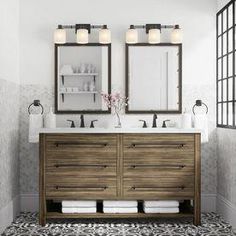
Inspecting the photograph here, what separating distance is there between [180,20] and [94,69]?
112 cm

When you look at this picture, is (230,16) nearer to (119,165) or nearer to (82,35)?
(82,35)

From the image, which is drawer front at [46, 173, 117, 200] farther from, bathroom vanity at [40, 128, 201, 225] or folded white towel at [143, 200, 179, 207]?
folded white towel at [143, 200, 179, 207]

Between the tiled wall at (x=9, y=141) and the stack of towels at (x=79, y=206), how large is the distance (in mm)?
588

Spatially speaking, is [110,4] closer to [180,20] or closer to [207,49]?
[180,20]

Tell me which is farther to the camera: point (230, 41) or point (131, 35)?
point (131, 35)

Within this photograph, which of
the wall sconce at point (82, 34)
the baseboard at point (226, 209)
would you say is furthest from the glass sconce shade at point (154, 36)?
the baseboard at point (226, 209)

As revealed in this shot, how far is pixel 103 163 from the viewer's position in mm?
4184

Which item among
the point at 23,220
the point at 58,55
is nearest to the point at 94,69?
the point at 58,55

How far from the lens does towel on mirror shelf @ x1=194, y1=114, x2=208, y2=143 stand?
14.8ft

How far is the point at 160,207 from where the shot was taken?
4254 millimetres

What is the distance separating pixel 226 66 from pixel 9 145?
2.41m

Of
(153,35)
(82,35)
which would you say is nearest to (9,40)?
(82,35)

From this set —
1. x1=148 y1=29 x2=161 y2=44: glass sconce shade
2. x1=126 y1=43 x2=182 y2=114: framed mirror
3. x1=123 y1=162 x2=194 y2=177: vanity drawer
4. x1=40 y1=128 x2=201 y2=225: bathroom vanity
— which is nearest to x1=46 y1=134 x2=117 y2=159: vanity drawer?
x1=40 y1=128 x2=201 y2=225: bathroom vanity

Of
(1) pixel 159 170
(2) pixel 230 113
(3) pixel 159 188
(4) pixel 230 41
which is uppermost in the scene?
(4) pixel 230 41
